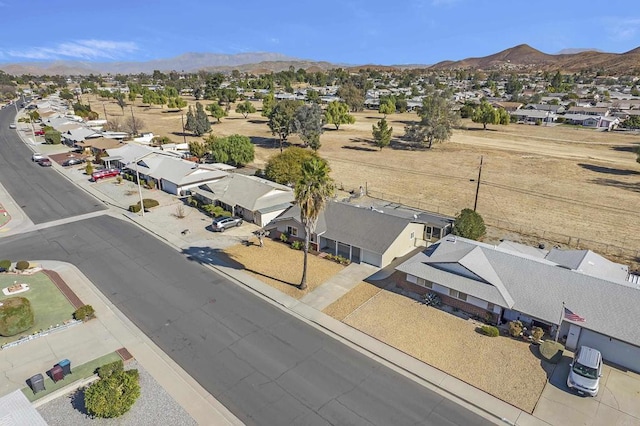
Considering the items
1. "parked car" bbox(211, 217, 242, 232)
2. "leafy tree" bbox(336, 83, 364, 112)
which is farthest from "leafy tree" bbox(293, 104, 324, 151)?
"leafy tree" bbox(336, 83, 364, 112)

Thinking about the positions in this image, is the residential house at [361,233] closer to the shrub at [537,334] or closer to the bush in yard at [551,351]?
the shrub at [537,334]

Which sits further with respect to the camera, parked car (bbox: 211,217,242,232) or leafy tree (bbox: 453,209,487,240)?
parked car (bbox: 211,217,242,232)

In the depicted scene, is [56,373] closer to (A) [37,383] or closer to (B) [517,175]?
(A) [37,383]

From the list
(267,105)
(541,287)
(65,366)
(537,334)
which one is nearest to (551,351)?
(537,334)

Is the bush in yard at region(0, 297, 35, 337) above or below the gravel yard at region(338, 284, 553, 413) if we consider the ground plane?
above

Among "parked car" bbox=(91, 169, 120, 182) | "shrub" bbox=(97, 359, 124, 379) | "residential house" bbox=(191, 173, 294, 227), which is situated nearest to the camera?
"shrub" bbox=(97, 359, 124, 379)

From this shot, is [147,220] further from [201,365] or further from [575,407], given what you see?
[575,407]

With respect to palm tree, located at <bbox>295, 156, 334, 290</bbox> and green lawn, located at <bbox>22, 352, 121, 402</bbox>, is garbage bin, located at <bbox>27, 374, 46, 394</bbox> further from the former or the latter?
palm tree, located at <bbox>295, 156, 334, 290</bbox>

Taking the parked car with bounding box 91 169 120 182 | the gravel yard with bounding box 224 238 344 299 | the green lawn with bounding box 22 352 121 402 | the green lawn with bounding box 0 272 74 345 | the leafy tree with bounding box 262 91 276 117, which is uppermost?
the leafy tree with bounding box 262 91 276 117
